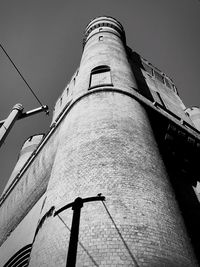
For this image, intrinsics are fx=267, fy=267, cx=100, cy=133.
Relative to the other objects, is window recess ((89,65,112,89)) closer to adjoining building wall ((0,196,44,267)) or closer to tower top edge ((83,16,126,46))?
adjoining building wall ((0,196,44,267))

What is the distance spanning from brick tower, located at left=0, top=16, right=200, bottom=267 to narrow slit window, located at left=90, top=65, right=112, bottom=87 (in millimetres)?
45

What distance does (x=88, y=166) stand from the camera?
607cm

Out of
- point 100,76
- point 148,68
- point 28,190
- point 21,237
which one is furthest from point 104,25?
point 21,237

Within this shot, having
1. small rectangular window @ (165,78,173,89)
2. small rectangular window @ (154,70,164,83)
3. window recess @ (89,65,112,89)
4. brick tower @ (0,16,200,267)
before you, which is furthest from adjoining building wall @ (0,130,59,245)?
small rectangular window @ (165,78,173,89)

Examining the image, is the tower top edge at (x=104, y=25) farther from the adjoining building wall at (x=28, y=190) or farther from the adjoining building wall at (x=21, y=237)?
the adjoining building wall at (x=21, y=237)

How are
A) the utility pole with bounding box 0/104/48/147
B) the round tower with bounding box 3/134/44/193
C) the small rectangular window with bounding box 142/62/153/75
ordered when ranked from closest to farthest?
1. the utility pole with bounding box 0/104/48/147
2. the round tower with bounding box 3/134/44/193
3. the small rectangular window with bounding box 142/62/153/75

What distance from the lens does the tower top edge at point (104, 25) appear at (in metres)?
17.2

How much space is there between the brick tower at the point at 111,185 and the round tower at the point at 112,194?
18mm

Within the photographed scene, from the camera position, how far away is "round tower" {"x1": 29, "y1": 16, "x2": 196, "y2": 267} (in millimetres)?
4422

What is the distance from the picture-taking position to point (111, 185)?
546 centimetres

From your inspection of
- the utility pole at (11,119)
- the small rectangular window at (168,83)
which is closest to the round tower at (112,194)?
the utility pole at (11,119)

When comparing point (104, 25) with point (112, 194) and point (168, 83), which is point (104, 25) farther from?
point (112, 194)

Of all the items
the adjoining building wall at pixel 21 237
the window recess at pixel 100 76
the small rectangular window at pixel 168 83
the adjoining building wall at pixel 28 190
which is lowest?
the adjoining building wall at pixel 21 237

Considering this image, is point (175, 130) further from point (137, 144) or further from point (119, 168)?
point (119, 168)
